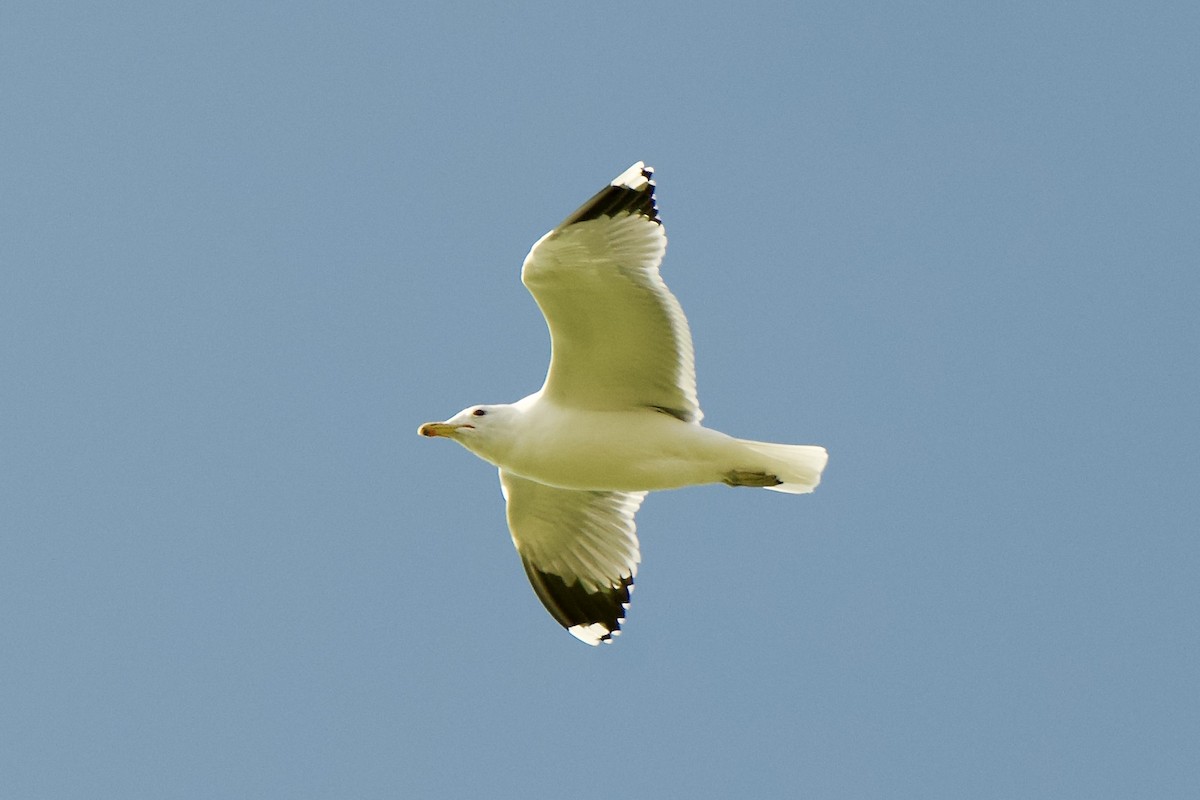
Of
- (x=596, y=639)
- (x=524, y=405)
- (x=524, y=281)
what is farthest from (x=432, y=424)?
(x=596, y=639)

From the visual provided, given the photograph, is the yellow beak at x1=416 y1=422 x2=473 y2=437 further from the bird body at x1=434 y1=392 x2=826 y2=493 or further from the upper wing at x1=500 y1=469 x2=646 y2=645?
the upper wing at x1=500 y1=469 x2=646 y2=645

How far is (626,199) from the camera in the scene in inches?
348

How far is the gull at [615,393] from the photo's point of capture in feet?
29.1

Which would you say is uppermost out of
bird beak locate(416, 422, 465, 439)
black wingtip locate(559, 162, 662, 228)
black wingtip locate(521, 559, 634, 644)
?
black wingtip locate(559, 162, 662, 228)

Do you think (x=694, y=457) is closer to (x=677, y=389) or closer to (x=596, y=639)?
(x=677, y=389)

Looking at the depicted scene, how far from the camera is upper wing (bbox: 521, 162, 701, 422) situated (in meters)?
8.83

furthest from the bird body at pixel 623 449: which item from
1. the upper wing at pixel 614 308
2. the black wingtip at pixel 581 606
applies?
the black wingtip at pixel 581 606

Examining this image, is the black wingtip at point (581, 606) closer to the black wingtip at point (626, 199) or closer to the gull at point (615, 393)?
the gull at point (615, 393)

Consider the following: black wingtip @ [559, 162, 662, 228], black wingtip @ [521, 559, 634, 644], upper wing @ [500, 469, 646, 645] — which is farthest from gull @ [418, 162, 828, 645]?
black wingtip @ [521, 559, 634, 644]

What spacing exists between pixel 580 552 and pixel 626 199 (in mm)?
2470

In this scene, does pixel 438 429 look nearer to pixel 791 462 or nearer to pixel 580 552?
pixel 580 552

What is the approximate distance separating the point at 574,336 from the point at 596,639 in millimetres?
2114

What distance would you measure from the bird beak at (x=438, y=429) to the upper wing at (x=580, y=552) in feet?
2.49

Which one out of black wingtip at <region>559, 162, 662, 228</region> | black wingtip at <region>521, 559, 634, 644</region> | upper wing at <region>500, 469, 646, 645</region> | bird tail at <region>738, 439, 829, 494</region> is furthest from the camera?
black wingtip at <region>521, 559, 634, 644</region>
